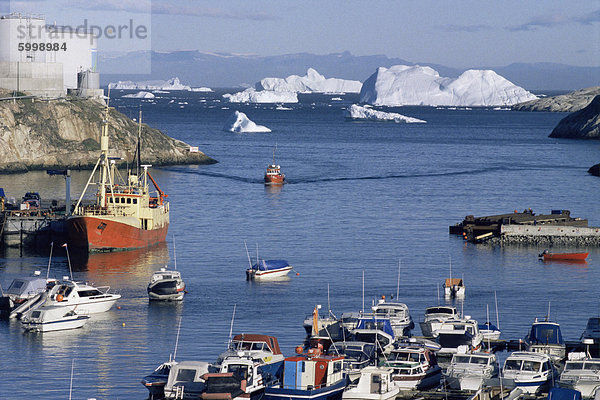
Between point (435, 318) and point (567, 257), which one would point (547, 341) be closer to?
point (435, 318)

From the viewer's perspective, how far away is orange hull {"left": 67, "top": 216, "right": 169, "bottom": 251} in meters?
60.7

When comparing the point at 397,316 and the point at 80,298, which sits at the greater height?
the point at 397,316

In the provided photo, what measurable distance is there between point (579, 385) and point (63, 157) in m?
93.2

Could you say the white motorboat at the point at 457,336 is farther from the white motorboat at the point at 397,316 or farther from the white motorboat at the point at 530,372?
the white motorboat at the point at 530,372

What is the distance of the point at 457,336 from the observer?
36875 millimetres

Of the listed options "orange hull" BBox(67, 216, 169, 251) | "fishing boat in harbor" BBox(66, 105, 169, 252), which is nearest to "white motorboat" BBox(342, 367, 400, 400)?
"fishing boat in harbor" BBox(66, 105, 169, 252)

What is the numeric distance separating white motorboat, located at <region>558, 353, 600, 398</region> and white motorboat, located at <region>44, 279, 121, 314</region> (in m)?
20.8

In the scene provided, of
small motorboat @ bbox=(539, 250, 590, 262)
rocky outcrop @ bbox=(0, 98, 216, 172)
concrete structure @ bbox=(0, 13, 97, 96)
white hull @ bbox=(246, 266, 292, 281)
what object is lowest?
white hull @ bbox=(246, 266, 292, 281)

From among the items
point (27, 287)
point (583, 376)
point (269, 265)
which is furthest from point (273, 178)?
point (583, 376)

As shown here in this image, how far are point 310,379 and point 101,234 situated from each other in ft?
113

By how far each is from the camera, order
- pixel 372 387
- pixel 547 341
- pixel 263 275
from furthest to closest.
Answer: pixel 263 275 → pixel 547 341 → pixel 372 387

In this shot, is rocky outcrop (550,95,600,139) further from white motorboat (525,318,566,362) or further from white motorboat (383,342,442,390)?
white motorboat (383,342,442,390)

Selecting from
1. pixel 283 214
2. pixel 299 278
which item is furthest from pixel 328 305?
pixel 283 214

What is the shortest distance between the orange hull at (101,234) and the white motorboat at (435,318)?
25032mm
